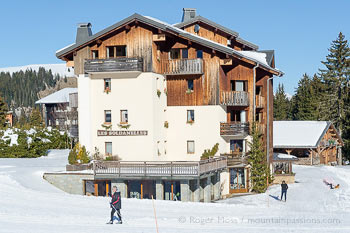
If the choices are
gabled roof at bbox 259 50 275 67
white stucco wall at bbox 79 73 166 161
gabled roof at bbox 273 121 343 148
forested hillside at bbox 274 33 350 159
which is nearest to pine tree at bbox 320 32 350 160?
forested hillside at bbox 274 33 350 159

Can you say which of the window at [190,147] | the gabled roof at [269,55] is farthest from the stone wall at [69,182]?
the gabled roof at [269,55]

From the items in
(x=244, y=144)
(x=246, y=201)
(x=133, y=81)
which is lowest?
(x=246, y=201)

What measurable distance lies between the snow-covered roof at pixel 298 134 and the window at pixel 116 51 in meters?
24.9

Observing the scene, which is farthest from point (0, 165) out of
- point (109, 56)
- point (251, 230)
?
point (251, 230)

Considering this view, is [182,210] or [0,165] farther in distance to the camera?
[0,165]

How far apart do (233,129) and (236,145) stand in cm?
244

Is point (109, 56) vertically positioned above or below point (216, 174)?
above

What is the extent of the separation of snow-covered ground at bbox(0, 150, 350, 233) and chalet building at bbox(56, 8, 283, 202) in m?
3.84

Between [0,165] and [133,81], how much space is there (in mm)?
12449

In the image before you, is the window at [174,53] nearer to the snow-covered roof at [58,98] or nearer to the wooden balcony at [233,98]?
the wooden balcony at [233,98]

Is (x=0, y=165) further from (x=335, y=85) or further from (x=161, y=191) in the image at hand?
(x=335, y=85)

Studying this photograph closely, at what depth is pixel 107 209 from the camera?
25312 millimetres

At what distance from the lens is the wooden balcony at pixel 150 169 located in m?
29.9

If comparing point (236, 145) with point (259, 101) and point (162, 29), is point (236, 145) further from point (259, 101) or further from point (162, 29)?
point (162, 29)
